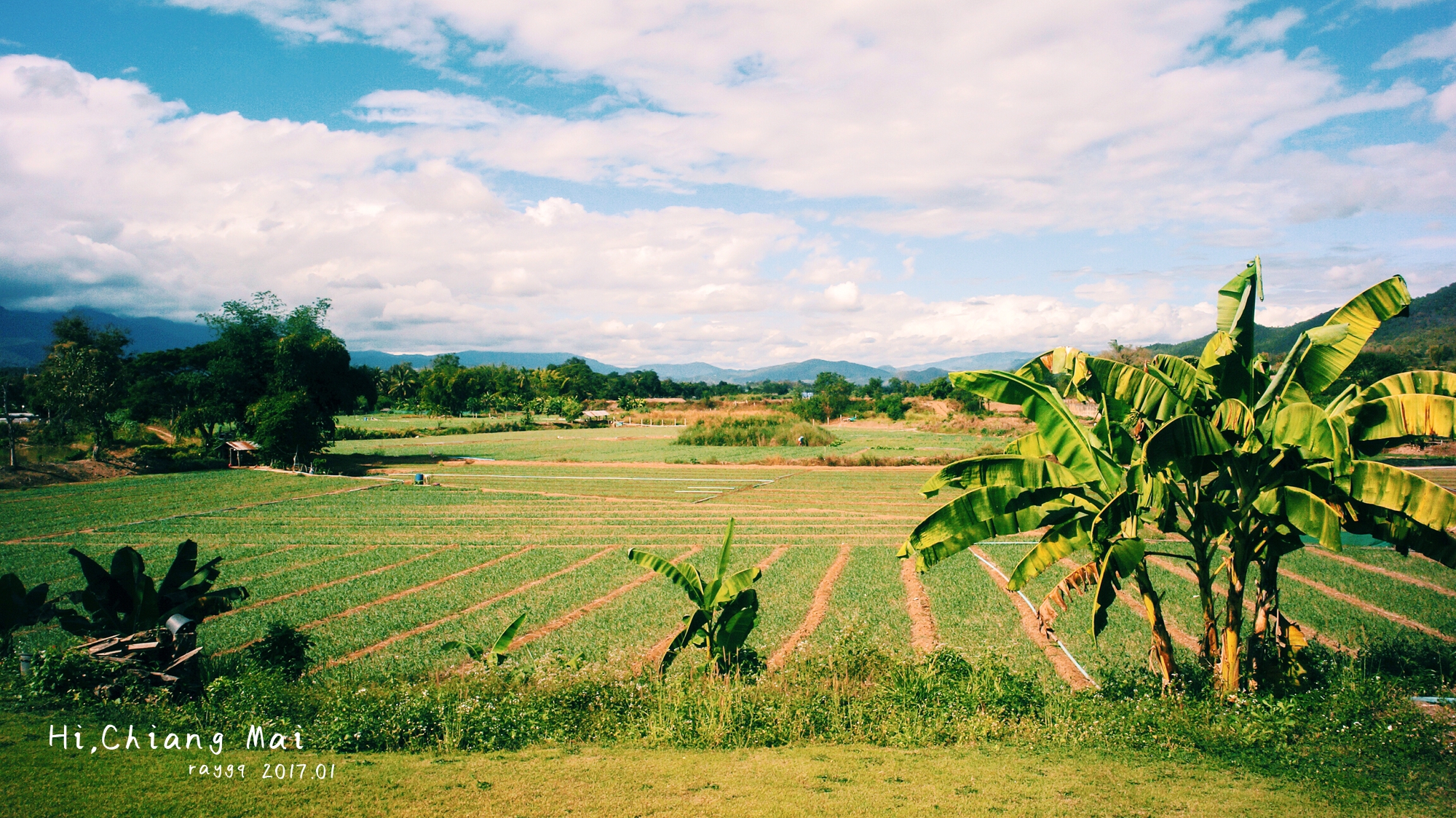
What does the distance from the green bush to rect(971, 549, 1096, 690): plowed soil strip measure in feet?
138

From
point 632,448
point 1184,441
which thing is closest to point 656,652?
point 1184,441

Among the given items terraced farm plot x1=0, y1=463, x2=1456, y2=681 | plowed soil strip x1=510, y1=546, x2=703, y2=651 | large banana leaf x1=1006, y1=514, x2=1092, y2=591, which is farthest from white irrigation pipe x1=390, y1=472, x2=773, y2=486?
large banana leaf x1=1006, y1=514, x2=1092, y2=591

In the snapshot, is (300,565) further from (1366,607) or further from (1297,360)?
(1366,607)

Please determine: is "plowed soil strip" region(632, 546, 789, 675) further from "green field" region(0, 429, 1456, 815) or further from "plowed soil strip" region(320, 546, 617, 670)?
"plowed soil strip" region(320, 546, 617, 670)

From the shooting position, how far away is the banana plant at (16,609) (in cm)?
732

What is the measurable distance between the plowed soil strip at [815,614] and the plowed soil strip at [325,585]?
891 cm

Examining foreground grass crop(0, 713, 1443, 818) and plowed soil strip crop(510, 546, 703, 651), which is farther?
plowed soil strip crop(510, 546, 703, 651)

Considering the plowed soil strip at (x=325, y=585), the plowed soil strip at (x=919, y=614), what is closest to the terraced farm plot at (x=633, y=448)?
the plowed soil strip at (x=325, y=585)

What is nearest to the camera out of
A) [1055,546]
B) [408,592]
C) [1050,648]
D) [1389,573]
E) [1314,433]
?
[1314,433]

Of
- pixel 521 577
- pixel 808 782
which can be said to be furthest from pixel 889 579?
pixel 808 782

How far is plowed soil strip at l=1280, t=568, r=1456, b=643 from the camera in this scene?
10844 millimetres

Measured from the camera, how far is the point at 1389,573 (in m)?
15.4

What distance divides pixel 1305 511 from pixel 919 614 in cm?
749

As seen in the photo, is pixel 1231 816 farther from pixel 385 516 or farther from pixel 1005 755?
pixel 385 516
